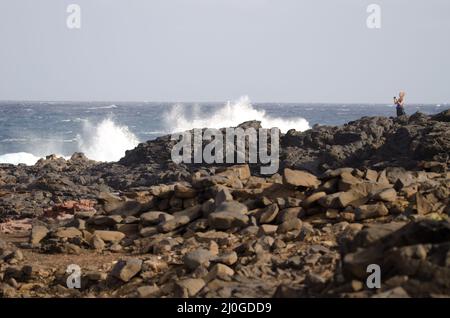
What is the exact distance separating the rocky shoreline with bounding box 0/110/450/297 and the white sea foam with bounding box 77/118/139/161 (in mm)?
20861

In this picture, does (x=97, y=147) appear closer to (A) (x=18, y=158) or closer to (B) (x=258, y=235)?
(A) (x=18, y=158)

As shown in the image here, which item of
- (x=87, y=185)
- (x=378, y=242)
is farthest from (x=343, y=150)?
(x=378, y=242)

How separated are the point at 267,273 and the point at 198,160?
523 inches

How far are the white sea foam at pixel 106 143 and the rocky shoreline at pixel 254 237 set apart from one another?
68.4 feet

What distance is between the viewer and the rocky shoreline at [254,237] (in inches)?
221

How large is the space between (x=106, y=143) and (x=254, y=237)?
32336mm

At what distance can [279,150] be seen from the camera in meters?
20.6

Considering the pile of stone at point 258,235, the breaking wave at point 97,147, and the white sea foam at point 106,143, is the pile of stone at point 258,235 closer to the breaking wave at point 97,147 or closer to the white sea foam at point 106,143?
→ the breaking wave at point 97,147

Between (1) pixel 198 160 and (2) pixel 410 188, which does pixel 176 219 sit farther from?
(1) pixel 198 160

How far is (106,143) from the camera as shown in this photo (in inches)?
1594

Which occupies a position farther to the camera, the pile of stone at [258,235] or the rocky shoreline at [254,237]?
the pile of stone at [258,235]

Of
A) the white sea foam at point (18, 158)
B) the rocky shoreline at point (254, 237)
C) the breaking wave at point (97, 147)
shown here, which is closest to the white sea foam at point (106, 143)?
the breaking wave at point (97, 147)

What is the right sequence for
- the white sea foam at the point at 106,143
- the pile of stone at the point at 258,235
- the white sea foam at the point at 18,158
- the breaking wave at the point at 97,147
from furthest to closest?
1. the white sea foam at the point at 106,143
2. the breaking wave at the point at 97,147
3. the white sea foam at the point at 18,158
4. the pile of stone at the point at 258,235
